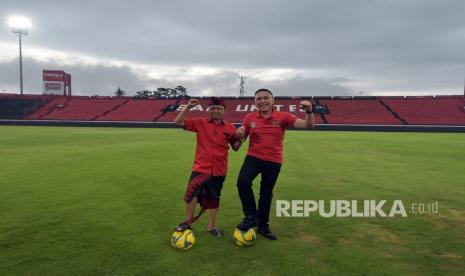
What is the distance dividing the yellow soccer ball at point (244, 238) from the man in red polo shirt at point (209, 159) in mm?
336

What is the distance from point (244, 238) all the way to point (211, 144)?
1.23m

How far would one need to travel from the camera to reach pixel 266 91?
418cm

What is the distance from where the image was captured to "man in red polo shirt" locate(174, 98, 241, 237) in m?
4.04

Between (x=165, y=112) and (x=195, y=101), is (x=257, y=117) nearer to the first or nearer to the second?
(x=195, y=101)

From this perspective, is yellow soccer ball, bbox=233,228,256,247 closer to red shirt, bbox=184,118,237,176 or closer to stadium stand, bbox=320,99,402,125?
red shirt, bbox=184,118,237,176

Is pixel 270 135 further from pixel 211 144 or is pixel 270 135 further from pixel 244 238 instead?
pixel 244 238

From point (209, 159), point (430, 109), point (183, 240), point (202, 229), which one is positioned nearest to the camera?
point (183, 240)

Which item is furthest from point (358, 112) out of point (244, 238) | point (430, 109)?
point (244, 238)

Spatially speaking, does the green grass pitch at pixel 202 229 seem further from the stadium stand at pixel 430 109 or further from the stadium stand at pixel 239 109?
the stadium stand at pixel 430 109

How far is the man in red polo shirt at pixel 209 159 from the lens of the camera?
159 inches

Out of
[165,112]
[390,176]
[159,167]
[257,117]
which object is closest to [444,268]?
[257,117]

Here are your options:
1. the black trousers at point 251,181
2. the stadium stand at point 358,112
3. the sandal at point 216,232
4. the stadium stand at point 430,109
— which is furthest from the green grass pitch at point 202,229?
the stadium stand at point 430,109

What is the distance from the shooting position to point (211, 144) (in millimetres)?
4086

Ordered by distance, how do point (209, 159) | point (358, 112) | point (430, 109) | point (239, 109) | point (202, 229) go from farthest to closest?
point (239, 109) < point (358, 112) < point (430, 109) < point (202, 229) < point (209, 159)
